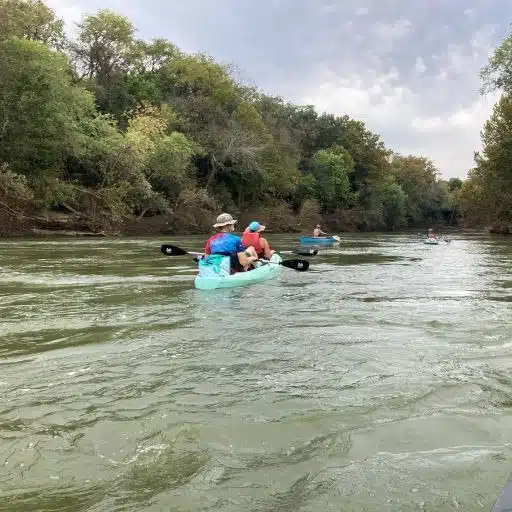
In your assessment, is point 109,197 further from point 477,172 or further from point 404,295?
point 477,172

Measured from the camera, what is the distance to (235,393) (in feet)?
13.9

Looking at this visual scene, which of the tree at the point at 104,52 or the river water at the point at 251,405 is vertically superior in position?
the tree at the point at 104,52

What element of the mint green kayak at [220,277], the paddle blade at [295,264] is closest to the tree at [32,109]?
the paddle blade at [295,264]

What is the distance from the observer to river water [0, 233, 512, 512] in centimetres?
275

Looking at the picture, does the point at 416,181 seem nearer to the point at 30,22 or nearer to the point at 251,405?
the point at 30,22

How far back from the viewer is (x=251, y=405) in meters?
3.98

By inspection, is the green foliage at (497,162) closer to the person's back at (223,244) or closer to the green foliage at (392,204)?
the green foliage at (392,204)

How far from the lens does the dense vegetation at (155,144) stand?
2669 centimetres

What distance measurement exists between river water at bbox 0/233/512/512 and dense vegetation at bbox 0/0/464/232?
20.9 metres

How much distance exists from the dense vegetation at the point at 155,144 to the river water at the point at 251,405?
2090 centimetres

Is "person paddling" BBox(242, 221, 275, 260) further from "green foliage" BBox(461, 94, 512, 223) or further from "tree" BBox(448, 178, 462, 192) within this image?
"tree" BBox(448, 178, 462, 192)

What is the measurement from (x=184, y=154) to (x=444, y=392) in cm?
3236

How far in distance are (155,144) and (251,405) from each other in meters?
32.3

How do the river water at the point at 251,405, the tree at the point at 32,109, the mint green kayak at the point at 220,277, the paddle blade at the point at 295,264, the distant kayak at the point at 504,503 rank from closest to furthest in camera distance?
the distant kayak at the point at 504,503 → the river water at the point at 251,405 → the mint green kayak at the point at 220,277 → the paddle blade at the point at 295,264 → the tree at the point at 32,109
